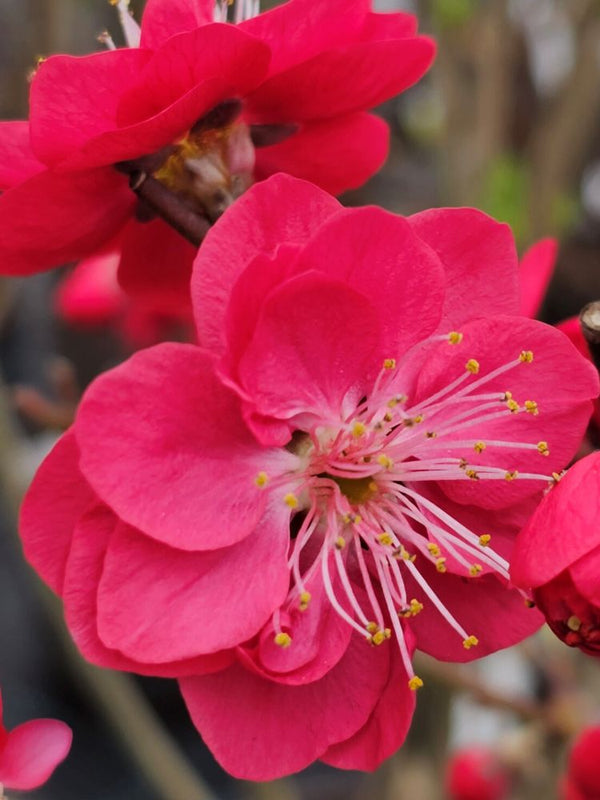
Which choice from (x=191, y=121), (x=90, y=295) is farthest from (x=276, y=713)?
(x=90, y=295)

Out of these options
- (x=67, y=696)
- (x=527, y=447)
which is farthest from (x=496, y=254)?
(x=67, y=696)

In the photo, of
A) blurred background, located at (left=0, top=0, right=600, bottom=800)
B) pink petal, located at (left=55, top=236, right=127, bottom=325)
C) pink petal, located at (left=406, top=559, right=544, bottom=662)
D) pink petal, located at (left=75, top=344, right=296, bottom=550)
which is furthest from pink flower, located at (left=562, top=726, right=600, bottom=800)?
pink petal, located at (left=55, top=236, right=127, bottom=325)

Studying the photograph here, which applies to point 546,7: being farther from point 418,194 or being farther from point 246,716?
point 246,716

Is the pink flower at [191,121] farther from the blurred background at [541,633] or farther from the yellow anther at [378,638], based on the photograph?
the blurred background at [541,633]

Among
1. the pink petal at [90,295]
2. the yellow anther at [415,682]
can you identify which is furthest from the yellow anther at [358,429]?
the pink petal at [90,295]

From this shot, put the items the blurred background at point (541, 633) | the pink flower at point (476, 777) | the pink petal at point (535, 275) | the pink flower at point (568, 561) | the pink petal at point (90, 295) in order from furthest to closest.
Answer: the pink petal at point (90, 295)
the pink flower at point (476, 777)
the blurred background at point (541, 633)
the pink petal at point (535, 275)
the pink flower at point (568, 561)

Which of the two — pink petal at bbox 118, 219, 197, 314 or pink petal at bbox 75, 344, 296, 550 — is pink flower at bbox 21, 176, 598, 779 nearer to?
pink petal at bbox 75, 344, 296, 550

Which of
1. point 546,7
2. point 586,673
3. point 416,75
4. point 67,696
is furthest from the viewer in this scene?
point 67,696
